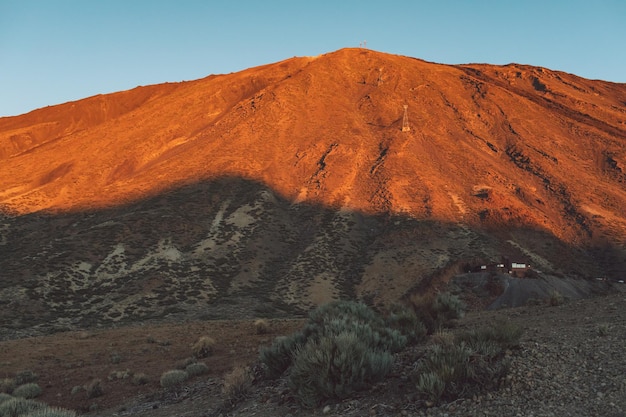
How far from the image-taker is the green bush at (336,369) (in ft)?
25.9

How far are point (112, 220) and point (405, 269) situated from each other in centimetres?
3227

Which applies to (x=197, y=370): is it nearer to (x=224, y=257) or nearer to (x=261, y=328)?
(x=261, y=328)

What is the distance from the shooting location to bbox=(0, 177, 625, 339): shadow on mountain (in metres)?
40.0

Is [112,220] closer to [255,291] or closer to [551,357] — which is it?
[255,291]

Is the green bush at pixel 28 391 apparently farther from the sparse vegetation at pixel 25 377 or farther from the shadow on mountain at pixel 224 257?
the shadow on mountain at pixel 224 257

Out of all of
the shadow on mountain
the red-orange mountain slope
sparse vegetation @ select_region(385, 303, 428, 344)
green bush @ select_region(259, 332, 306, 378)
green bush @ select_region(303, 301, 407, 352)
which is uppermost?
the red-orange mountain slope

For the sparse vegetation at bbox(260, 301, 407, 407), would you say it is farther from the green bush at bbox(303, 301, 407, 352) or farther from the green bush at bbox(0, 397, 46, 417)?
the green bush at bbox(0, 397, 46, 417)

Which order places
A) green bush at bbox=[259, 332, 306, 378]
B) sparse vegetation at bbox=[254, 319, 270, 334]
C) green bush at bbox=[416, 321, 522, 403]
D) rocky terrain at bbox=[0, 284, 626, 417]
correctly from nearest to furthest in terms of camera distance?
rocky terrain at bbox=[0, 284, 626, 417]
green bush at bbox=[416, 321, 522, 403]
green bush at bbox=[259, 332, 306, 378]
sparse vegetation at bbox=[254, 319, 270, 334]

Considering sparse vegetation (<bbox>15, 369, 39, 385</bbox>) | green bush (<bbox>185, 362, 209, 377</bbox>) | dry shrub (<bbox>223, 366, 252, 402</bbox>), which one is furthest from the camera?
sparse vegetation (<bbox>15, 369, 39, 385</bbox>)

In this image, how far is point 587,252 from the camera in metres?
53.0

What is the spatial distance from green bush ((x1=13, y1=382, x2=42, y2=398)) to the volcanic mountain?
22066mm

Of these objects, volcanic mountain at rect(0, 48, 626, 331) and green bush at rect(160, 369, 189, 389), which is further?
volcanic mountain at rect(0, 48, 626, 331)

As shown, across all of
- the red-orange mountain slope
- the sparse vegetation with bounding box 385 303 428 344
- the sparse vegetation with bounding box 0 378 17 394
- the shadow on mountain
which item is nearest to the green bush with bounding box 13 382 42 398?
the sparse vegetation with bounding box 0 378 17 394

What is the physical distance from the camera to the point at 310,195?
61844 millimetres
